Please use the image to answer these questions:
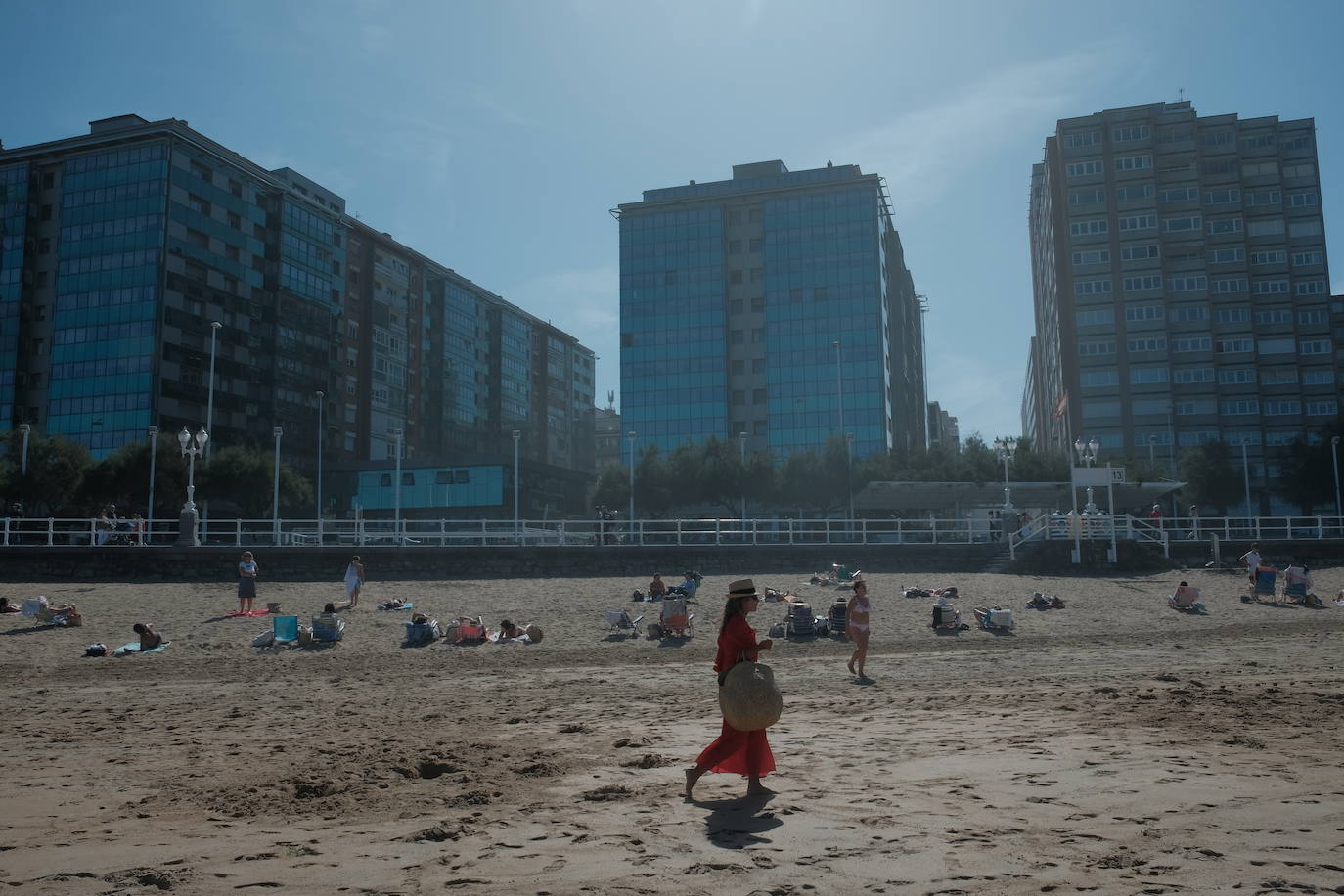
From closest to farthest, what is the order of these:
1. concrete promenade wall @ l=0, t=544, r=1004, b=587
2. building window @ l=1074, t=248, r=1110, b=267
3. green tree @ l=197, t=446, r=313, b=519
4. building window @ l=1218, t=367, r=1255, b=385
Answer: concrete promenade wall @ l=0, t=544, r=1004, b=587 → green tree @ l=197, t=446, r=313, b=519 → building window @ l=1218, t=367, r=1255, b=385 → building window @ l=1074, t=248, r=1110, b=267

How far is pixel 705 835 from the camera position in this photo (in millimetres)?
5941

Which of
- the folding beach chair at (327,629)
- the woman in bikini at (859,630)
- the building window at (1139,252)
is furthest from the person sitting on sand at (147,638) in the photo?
the building window at (1139,252)

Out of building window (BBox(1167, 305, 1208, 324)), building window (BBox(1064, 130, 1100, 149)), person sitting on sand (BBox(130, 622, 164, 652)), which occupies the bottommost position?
person sitting on sand (BBox(130, 622, 164, 652))

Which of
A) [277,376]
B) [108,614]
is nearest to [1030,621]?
[108,614]

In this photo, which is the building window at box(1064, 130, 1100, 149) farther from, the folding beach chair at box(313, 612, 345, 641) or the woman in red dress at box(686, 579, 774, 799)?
the woman in red dress at box(686, 579, 774, 799)

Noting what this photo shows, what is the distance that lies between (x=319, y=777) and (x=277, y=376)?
84.2 m

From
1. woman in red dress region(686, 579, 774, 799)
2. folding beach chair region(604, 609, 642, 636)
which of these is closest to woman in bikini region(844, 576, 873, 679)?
folding beach chair region(604, 609, 642, 636)

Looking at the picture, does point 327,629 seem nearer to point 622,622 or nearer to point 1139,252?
point 622,622

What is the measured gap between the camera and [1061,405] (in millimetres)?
97625

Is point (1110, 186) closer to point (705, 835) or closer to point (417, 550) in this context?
point (417, 550)

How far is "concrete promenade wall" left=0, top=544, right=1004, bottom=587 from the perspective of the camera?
3125cm

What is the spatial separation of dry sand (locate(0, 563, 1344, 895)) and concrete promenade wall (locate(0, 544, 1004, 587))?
592 inches

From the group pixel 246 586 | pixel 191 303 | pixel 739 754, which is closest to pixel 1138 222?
pixel 191 303

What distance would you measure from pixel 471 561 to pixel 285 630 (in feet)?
41.9
